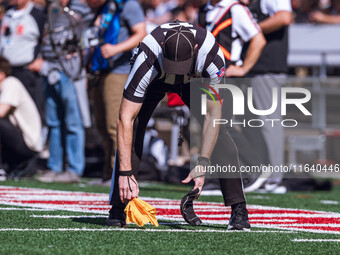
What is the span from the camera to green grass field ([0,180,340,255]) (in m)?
4.17

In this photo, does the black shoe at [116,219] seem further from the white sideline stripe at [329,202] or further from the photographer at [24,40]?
the photographer at [24,40]

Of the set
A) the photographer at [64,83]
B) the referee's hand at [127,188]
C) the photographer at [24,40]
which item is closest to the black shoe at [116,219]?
the referee's hand at [127,188]

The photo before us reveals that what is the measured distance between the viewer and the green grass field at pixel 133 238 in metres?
4.17

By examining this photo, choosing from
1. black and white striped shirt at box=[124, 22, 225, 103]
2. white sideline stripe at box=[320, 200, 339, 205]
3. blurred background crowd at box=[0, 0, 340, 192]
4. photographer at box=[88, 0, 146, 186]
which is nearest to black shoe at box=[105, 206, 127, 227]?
black and white striped shirt at box=[124, 22, 225, 103]

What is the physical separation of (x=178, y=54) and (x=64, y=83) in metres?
5.84

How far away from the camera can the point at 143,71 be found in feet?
16.3

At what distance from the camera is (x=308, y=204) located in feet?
25.5

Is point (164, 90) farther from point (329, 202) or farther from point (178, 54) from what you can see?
point (329, 202)

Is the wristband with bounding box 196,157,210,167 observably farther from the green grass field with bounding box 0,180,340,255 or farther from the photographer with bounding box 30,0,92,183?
the photographer with bounding box 30,0,92,183

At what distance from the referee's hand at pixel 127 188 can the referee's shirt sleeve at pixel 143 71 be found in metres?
0.49

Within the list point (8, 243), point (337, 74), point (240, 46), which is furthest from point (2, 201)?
point (337, 74)

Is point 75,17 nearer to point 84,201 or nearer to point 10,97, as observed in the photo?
point 10,97

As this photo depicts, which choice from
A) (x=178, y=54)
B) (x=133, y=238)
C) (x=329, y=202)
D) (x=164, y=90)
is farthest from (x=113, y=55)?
(x=133, y=238)

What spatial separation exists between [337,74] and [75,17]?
717 cm
